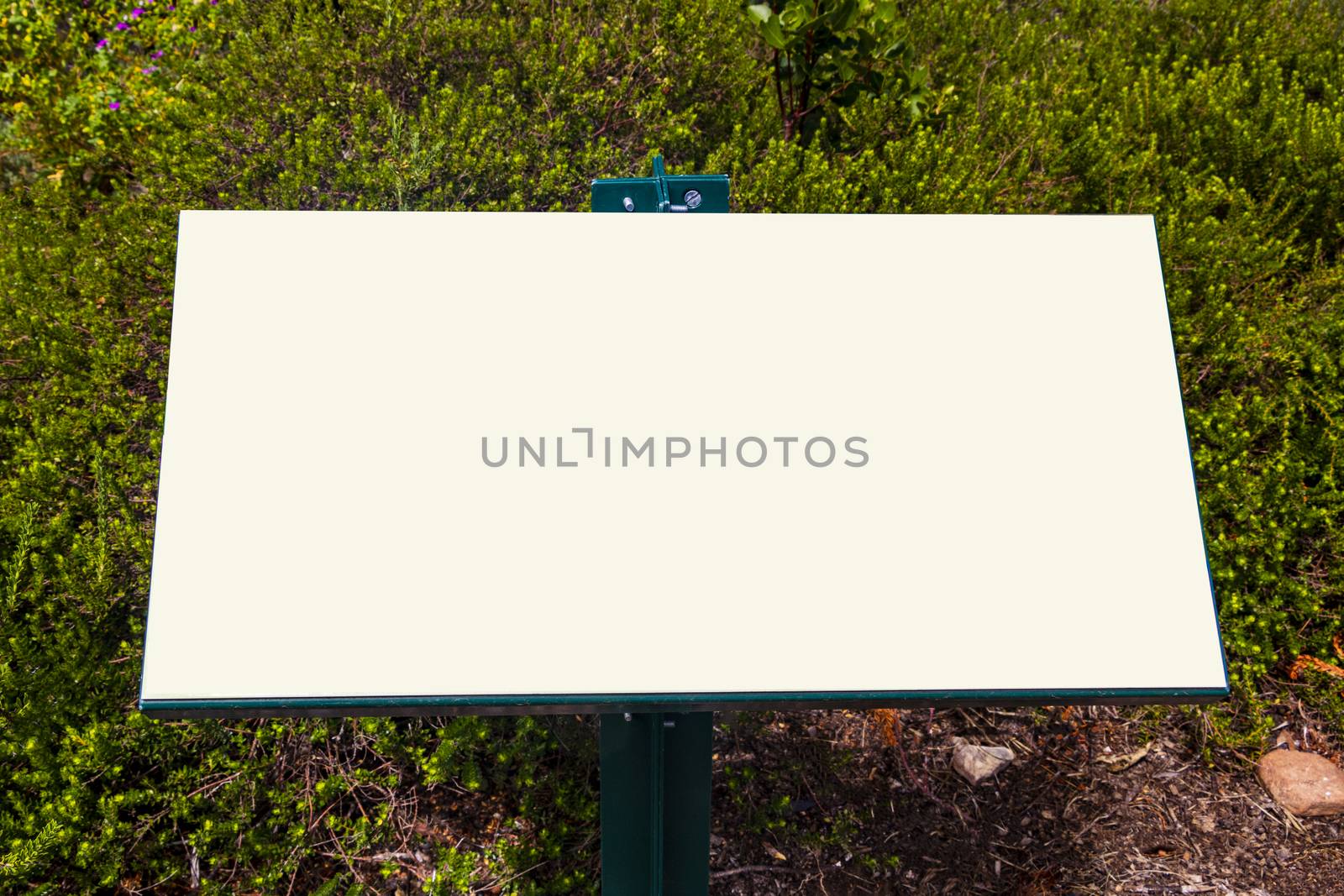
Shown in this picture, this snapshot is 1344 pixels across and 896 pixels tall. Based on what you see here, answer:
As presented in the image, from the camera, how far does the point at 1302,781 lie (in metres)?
2.17

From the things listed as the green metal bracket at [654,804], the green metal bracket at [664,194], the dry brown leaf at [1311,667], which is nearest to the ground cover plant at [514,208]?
the dry brown leaf at [1311,667]

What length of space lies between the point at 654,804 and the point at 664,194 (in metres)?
1.06

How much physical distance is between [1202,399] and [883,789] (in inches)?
64.4

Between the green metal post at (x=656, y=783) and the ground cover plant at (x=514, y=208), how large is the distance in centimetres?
30

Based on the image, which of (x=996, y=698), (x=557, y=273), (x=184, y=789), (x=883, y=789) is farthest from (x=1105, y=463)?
(x=184, y=789)

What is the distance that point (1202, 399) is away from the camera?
2.61m

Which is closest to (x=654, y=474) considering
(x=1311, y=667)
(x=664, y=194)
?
(x=664, y=194)

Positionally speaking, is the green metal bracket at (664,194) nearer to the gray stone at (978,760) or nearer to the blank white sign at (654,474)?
the blank white sign at (654,474)

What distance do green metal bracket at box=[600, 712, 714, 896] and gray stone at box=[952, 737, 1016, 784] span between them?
1.13m

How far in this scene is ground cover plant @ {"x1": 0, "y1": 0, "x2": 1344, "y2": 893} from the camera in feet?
6.49

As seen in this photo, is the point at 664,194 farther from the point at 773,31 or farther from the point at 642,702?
the point at 773,31

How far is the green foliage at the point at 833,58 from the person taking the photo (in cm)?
271

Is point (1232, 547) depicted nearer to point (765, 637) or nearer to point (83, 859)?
point (765, 637)

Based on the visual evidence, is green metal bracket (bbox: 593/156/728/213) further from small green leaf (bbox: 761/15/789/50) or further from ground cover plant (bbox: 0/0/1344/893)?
small green leaf (bbox: 761/15/789/50)
